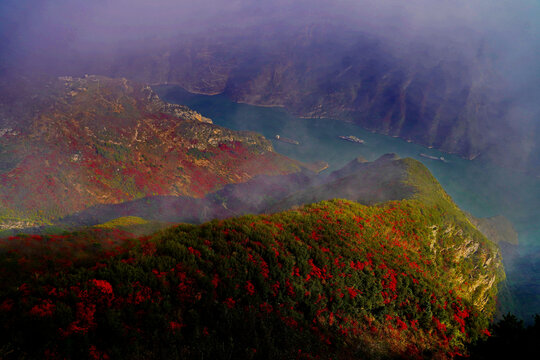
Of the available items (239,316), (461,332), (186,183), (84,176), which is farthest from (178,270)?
(186,183)

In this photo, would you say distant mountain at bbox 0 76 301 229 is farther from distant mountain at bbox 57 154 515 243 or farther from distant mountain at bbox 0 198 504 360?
distant mountain at bbox 0 198 504 360

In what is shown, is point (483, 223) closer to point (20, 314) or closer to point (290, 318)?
point (290, 318)

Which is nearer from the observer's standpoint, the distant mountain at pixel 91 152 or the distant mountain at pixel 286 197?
the distant mountain at pixel 286 197

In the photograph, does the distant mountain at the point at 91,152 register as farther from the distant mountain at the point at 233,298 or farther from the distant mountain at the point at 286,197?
the distant mountain at the point at 233,298

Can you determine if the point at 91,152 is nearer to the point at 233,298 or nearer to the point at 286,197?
the point at 286,197

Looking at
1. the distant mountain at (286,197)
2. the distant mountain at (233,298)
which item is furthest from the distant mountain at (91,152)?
the distant mountain at (233,298)

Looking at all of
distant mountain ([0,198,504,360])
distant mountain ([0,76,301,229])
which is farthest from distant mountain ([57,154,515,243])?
distant mountain ([0,198,504,360])
